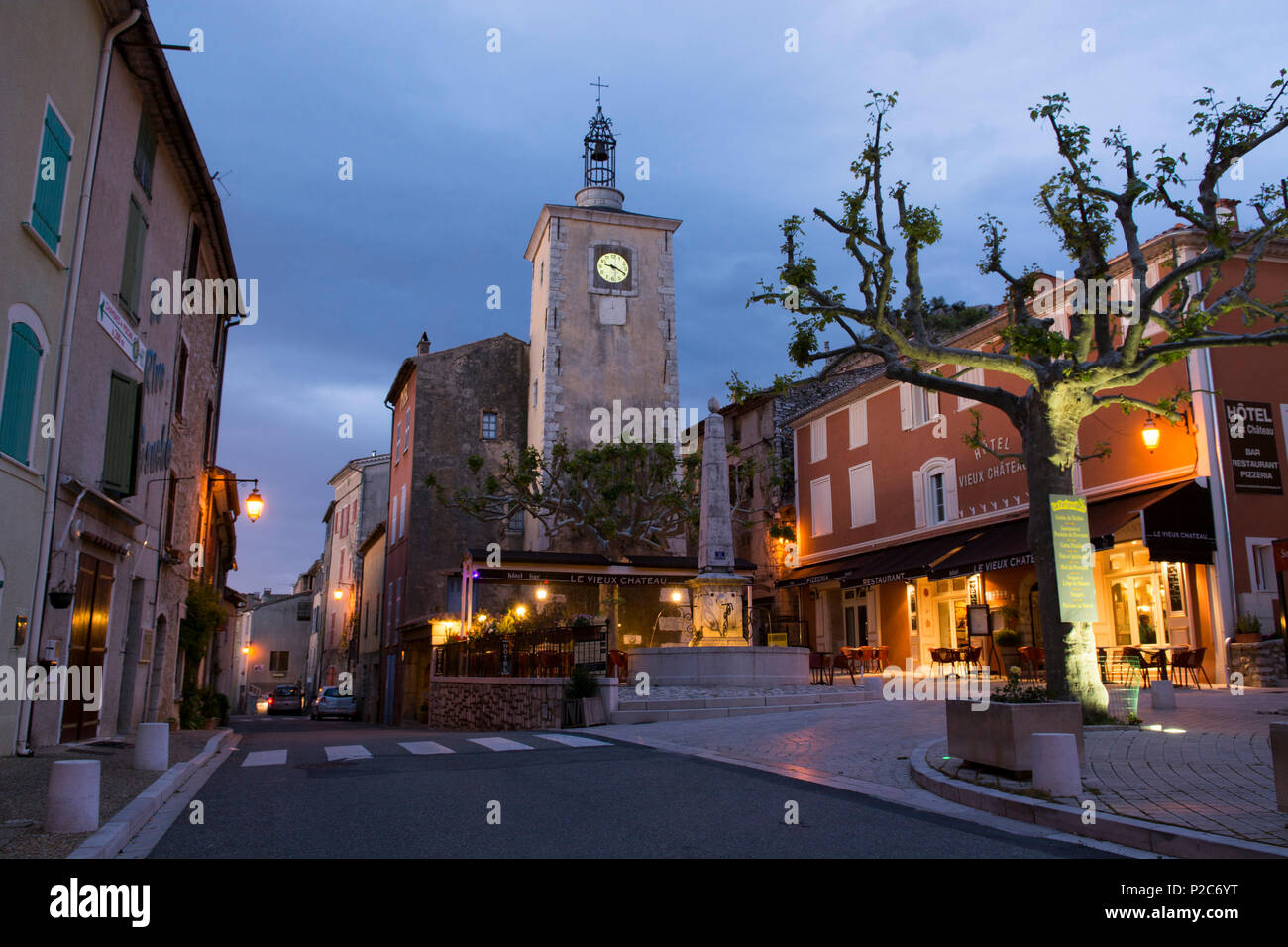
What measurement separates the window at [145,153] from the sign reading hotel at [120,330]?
2.13 m

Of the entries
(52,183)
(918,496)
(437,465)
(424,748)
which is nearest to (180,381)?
(52,183)

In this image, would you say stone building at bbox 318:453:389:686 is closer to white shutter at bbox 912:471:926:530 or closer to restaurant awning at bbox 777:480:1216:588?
restaurant awning at bbox 777:480:1216:588

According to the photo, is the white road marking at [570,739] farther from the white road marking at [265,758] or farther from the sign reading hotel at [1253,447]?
the sign reading hotel at [1253,447]

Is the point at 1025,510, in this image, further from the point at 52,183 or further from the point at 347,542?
the point at 347,542

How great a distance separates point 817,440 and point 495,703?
17.4 metres

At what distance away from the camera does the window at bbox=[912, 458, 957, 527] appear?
26.6m

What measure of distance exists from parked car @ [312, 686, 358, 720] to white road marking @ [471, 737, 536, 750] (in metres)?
25.9

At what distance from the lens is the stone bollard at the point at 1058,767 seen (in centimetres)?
697

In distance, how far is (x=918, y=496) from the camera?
27.9 m

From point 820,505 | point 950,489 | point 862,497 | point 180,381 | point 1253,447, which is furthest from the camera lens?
point 820,505

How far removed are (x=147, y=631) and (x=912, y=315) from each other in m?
12.9

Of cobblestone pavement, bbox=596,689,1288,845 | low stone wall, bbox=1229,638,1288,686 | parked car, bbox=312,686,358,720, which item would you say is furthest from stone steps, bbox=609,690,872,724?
parked car, bbox=312,686,358,720

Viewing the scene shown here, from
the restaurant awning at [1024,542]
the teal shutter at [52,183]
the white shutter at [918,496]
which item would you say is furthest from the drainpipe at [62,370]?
the white shutter at [918,496]

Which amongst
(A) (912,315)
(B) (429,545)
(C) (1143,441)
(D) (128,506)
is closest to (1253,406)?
(C) (1143,441)
